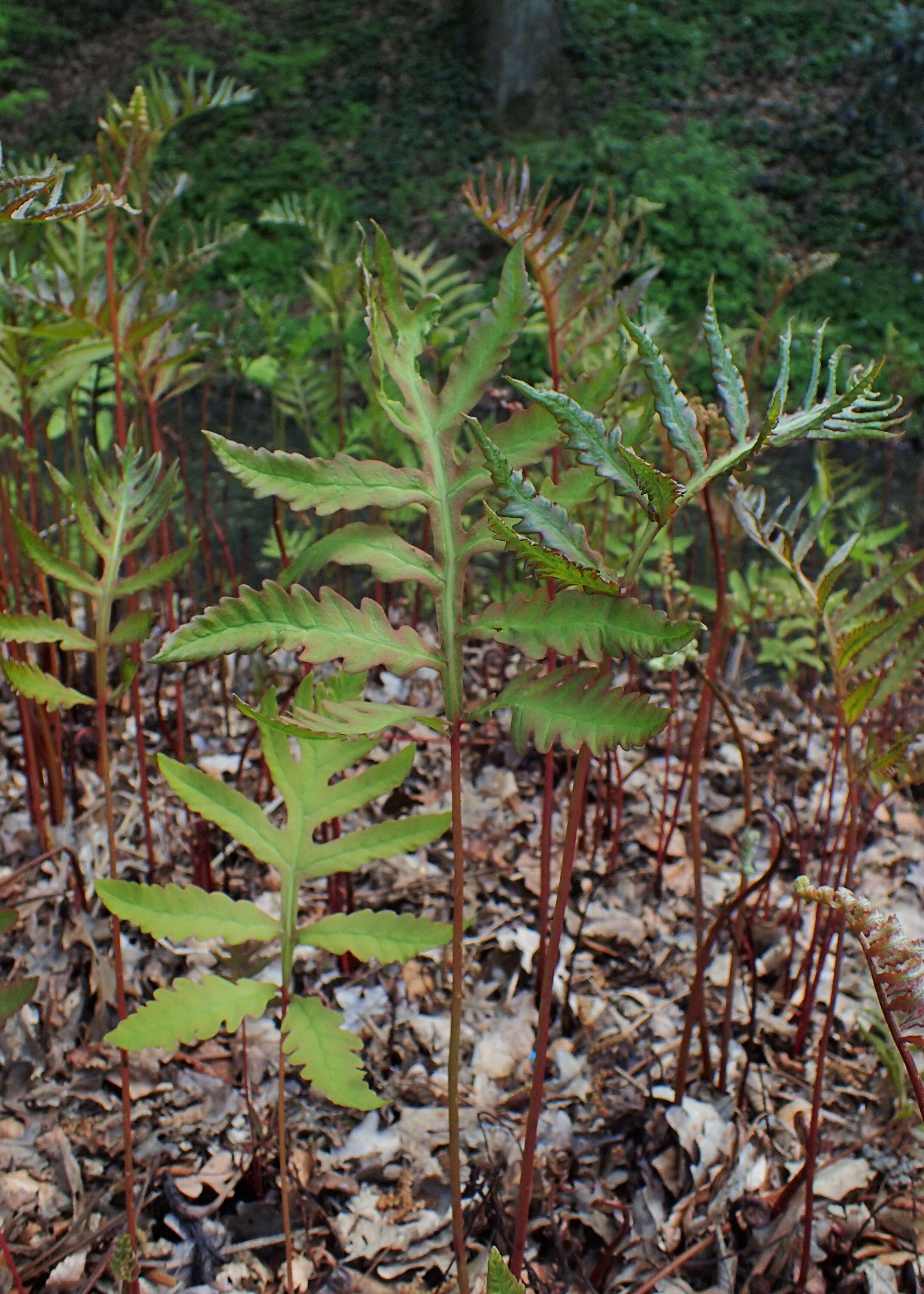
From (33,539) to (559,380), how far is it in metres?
0.70

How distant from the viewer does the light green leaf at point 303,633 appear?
0.75 m

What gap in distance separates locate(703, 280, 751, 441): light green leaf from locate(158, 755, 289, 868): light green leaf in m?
0.64

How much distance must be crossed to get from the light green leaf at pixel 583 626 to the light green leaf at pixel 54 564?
20.6 inches

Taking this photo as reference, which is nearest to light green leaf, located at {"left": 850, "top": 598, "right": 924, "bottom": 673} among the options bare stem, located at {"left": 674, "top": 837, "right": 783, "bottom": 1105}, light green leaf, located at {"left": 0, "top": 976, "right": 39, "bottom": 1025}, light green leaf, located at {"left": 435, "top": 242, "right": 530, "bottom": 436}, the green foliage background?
bare stem, located at {"left": 674, "top": 837, "right": 783, "bottom": 1105}

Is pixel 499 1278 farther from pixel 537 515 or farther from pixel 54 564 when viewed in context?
pixel 54 564

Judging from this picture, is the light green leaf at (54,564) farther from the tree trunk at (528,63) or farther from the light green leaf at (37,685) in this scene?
the tree trunk at (528,63)

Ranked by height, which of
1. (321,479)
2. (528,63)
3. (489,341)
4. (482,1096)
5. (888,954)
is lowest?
(482,1096)

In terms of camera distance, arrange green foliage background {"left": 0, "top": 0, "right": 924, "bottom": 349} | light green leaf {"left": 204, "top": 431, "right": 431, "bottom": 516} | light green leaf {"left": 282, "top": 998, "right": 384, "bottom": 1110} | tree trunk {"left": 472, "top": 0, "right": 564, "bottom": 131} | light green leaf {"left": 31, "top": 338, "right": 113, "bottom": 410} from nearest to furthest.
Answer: light green leaf {"left": 204, "top": 431, "right": 431, "bottom": 516} < light green leaf {"left": 282, "top": 998, "right": 384, "bottom": 1110} < light green leaf {"left": 31, "top": 338, "right": 113, "bottom": 410} < green foliage background {"left": 0, "top": 0, "right": 924, "bottom": 349} < tree trunk {"left": 472, "top": 0, "right": 564, "bottom": 131}

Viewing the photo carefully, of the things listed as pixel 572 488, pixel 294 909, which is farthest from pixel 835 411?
pixel 294 909

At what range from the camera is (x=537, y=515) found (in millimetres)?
750

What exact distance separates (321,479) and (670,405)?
0.30 metres

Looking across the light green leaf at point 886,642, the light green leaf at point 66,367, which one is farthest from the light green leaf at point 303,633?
the light green leaf at point 66,367

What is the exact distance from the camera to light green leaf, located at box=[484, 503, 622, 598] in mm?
729

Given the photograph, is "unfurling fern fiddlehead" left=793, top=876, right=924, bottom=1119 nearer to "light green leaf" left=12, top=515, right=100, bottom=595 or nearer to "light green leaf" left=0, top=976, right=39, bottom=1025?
"light green leaf" left=0, top=976, right=39, bottom=1025
